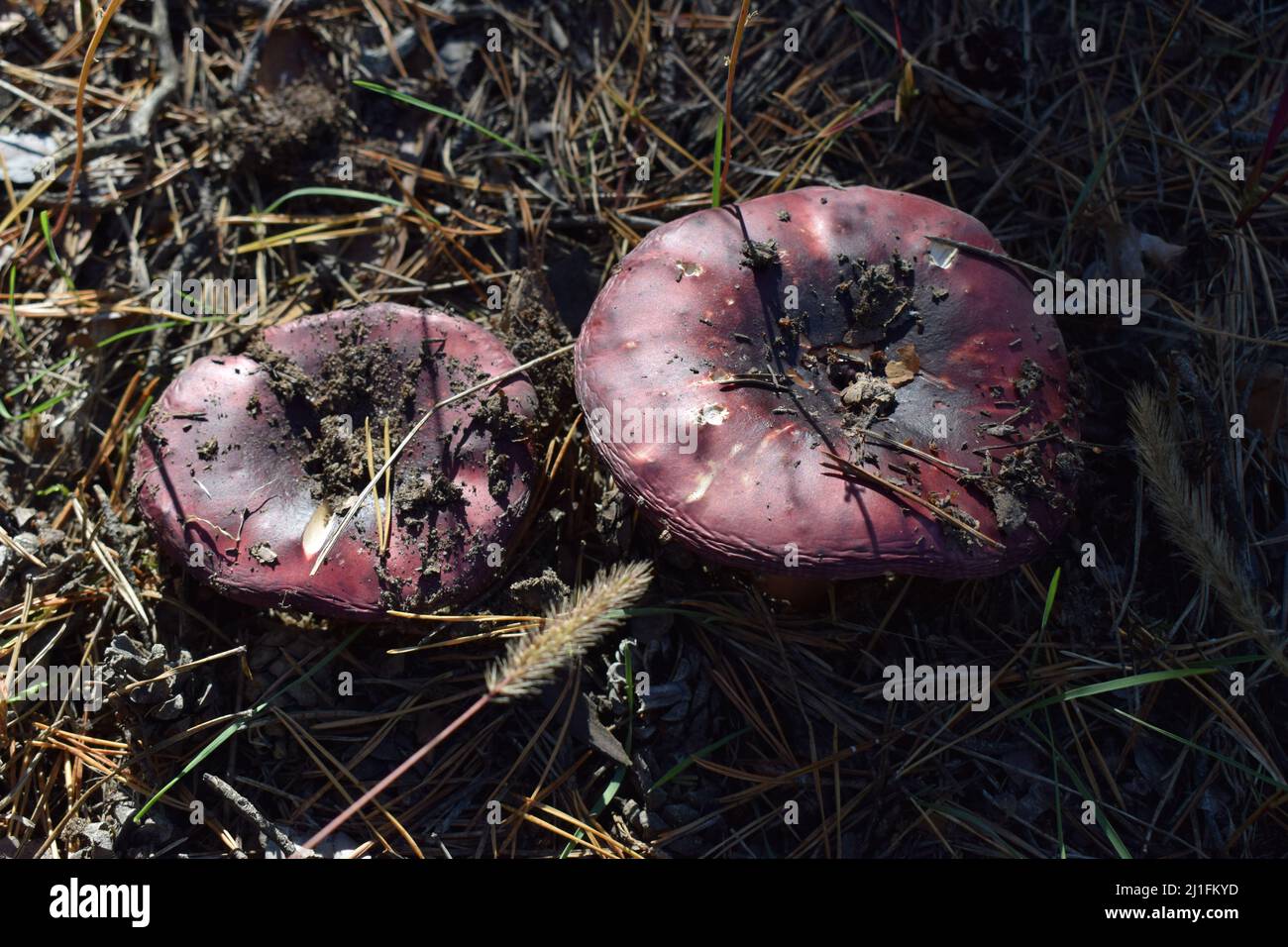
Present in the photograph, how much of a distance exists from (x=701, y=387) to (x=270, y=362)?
1.40 meters

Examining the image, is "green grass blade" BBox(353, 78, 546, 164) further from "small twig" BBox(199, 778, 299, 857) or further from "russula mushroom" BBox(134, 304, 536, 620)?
"small twig" BBox(199, 778, 299, 857)

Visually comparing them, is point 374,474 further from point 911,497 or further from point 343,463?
point 911,497

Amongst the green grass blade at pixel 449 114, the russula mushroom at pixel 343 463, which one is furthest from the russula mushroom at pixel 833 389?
the green grass blade at pixel 449 114

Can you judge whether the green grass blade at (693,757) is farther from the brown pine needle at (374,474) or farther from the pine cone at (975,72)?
the pine cone at (975,72)

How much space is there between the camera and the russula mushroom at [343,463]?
9.23 ft

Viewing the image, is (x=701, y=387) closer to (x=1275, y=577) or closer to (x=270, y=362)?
(x=270, y=362)

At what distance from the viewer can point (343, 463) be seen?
9.81ft

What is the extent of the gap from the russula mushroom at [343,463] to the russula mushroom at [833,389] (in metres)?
0.45

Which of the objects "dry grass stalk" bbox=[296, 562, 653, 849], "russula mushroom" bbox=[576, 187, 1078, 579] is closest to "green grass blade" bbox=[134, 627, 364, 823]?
"dry grass stalk" bbox=[296, 562, 653, 849]

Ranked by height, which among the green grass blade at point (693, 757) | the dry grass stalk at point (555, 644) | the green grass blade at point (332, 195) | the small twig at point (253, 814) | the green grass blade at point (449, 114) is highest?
the green grass blade at point (449, 114)

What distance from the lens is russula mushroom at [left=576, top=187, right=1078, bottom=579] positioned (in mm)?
2498

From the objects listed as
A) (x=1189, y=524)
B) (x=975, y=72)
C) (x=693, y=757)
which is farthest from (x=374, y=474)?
(x=975, y=72)

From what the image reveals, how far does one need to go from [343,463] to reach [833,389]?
1500 millimetres

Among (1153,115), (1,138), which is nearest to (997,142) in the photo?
(1153,115)
